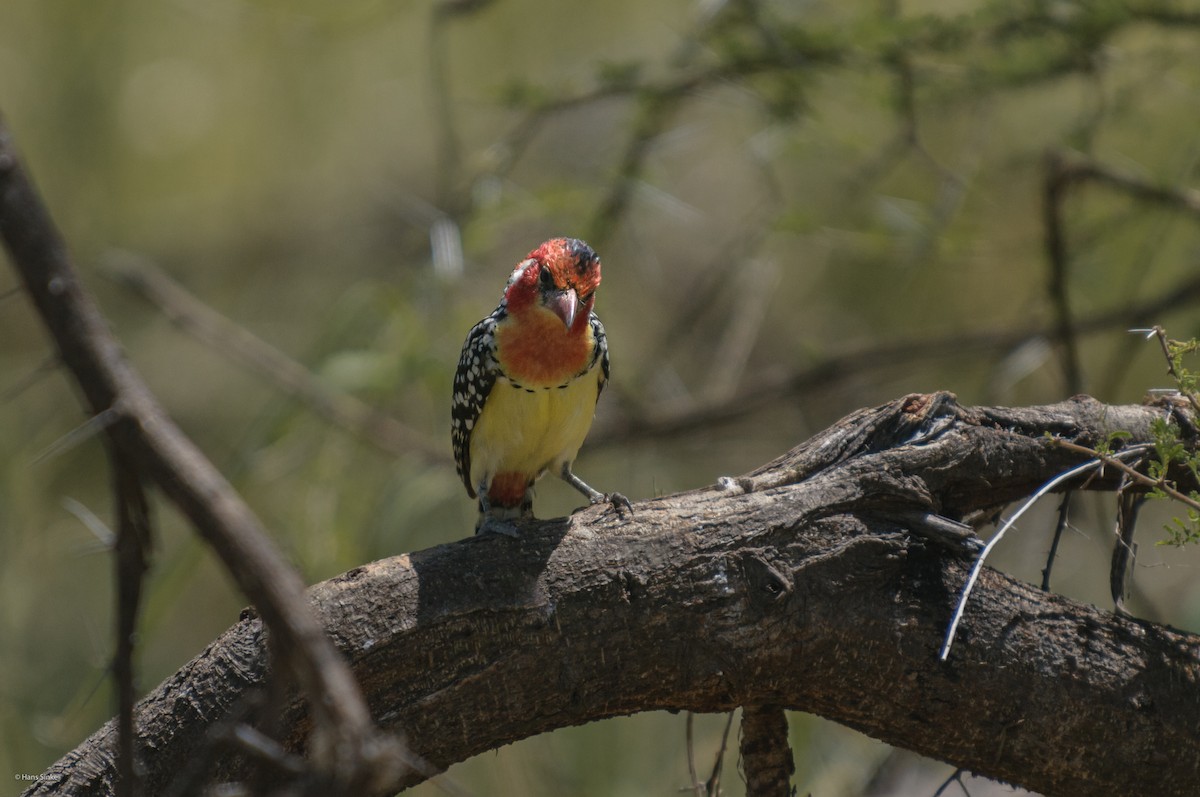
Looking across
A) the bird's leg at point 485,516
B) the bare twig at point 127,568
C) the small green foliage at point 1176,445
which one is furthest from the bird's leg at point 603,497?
the bare twig at point 127,568

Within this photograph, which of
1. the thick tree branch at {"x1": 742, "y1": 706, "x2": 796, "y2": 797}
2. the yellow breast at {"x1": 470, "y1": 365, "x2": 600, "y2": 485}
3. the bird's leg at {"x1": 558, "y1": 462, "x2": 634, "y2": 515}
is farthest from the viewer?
the yellow breast at {"x1": 470, "y1": 365, "x2": 600, "y2": 485}

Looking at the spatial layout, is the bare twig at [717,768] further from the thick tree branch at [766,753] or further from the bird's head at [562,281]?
the bird's head at [562,281]

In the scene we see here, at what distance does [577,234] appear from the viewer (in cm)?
499

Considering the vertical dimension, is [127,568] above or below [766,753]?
above

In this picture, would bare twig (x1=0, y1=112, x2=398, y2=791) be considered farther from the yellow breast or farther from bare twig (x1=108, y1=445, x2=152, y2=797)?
the yellow breast

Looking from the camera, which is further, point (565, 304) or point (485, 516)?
point (485, 516)

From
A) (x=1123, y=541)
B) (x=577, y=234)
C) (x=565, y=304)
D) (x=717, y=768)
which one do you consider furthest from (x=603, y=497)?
(x=577, y=234)

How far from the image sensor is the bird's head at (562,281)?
3.19 meters

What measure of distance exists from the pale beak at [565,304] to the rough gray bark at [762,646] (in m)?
0.85

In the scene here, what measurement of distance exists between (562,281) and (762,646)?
137 centimetres

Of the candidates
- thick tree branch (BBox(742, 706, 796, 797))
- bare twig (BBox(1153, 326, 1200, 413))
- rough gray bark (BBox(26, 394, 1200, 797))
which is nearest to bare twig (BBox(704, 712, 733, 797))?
thick tree branch (BBox(742, 706, 796, 797))

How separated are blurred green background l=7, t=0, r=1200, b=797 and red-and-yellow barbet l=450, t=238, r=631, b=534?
76cm

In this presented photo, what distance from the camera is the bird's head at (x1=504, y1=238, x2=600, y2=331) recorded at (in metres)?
3.19

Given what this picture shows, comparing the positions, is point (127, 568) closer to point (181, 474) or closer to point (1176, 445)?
point (181, 474)
